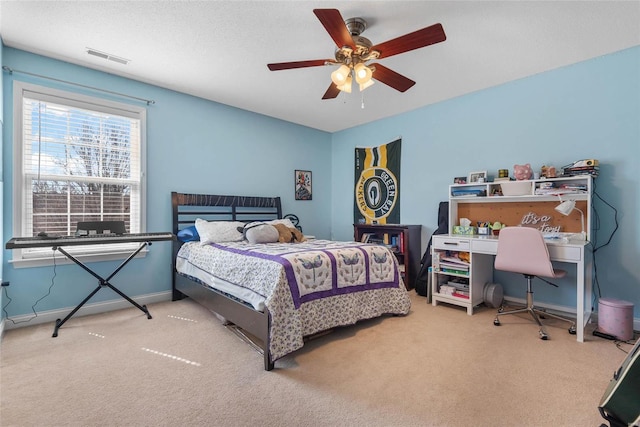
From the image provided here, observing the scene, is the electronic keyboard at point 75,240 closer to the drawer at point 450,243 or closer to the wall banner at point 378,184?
the drawer at point 450,243

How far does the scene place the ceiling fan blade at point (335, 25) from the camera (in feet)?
5.74

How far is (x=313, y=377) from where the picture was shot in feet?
6.30

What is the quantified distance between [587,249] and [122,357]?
3952mm

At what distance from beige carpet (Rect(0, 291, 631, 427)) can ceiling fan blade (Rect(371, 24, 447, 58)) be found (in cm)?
218

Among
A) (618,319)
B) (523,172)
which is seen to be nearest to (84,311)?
(523,172)

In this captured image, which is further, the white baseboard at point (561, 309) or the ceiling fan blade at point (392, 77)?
the white baseboard at point (561, 309)

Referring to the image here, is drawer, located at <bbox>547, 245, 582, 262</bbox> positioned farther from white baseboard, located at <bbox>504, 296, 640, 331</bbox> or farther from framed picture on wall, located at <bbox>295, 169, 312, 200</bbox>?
framed picture on wall, located at <bbox>295, 169, 312, 200</bbox>

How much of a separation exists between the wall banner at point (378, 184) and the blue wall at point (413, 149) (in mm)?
142

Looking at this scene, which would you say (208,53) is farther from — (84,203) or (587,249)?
(587,249)

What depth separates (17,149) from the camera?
108 inches

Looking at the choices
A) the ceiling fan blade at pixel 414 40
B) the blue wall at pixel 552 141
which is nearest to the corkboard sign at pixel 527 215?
the blue wall at pixel 552 141

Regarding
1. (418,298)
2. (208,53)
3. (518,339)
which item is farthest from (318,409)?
(208,53)

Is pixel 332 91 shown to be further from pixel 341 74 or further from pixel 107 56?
pixel 107 56

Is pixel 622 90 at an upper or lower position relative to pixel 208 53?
lower
